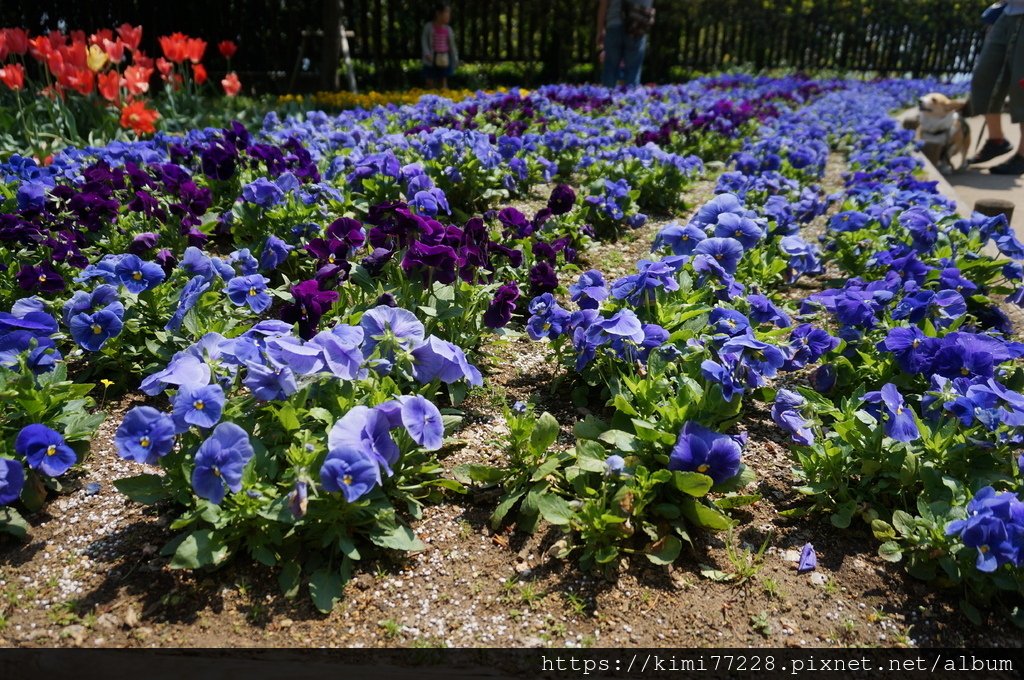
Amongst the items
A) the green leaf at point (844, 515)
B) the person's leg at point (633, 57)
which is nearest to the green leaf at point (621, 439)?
the green leaf at point (844, 515)

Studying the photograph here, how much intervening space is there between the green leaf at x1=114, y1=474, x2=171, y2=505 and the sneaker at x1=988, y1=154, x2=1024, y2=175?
32.1 ft

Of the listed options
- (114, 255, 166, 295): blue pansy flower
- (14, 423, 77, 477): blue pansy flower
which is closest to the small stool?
(114, 255, 166, 295): blue pansy flower

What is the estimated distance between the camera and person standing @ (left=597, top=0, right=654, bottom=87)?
10953 millimetres

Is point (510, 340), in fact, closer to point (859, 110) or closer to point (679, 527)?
point (679, 527)

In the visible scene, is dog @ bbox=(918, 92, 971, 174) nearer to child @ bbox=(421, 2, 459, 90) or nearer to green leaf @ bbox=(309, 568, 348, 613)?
child @ bbox=(421, 2, 459, 90)

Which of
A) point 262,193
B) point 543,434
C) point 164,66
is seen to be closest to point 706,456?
point 543,434

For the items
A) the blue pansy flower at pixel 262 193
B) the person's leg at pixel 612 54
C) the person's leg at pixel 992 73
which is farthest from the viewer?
the person's leg at pixel 612 54

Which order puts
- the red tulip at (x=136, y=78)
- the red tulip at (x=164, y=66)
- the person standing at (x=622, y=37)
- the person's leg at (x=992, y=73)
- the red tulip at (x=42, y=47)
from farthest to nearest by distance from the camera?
the person standing at (x=622, y=37) < the person's leg at (x=992, y=73) < the red tulip at (x=164, y=66) < the red tulip at (x=136, y=78) < the red tulip at (x=42, y=47)

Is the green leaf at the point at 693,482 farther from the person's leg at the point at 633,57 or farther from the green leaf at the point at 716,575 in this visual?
the person's leg at the point at 633,57

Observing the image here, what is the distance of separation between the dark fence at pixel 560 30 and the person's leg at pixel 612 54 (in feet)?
14.9

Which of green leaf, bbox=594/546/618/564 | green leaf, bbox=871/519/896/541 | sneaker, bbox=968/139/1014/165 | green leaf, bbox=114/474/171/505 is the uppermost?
green leaf, bbox=114/474/171/505

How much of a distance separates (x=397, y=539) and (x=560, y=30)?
18707 millimetres

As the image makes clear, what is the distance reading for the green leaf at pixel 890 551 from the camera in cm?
221

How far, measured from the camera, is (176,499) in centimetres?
220
